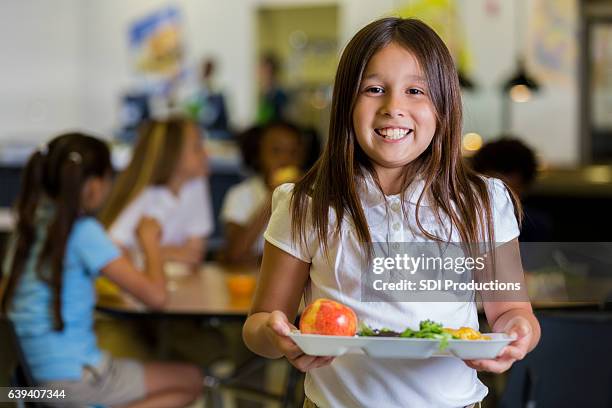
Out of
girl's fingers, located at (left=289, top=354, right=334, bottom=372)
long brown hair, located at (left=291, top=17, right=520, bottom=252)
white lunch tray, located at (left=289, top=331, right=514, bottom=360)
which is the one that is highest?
long brown hair, located at (left=291, top=17, right=520, bottom=252)

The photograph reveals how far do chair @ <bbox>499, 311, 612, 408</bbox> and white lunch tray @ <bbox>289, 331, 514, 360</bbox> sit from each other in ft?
3.01

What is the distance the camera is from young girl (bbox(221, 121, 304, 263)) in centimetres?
313

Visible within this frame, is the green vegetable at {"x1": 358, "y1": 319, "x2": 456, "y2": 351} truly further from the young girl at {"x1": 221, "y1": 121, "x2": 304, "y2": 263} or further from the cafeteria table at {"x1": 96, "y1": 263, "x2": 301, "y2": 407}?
the young girl at {"x1": 221, "y1": 121, "x2": 304, "y2": 263}

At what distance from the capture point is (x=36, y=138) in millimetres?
7660

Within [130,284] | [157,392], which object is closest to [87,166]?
[130,284]

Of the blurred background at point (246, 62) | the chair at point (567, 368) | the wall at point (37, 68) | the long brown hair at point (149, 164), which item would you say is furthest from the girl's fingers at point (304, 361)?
the wall at point (37, 68)

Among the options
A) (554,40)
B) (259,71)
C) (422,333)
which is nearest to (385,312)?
(422,333)

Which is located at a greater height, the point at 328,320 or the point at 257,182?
the point at 328,320

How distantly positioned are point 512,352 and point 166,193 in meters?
2.18

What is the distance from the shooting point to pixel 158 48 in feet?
26.8

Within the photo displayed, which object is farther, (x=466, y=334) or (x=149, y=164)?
(x=149, y=164)

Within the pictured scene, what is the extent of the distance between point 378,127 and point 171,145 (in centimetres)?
206

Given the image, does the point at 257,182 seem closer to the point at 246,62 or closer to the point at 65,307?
the point at 65,307

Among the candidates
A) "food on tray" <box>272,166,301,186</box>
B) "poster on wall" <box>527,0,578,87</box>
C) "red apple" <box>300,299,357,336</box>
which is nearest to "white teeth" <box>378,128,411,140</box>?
"red apple" <box>300,299,357,336</box>
